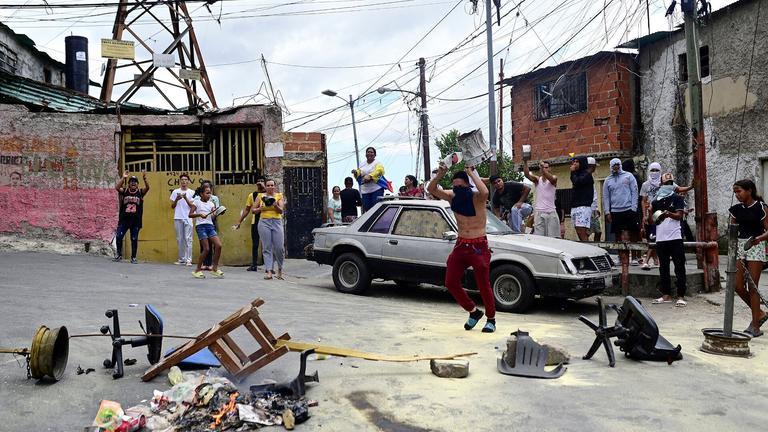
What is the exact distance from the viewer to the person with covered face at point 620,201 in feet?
31.1

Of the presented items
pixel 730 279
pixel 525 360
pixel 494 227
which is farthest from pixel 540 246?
pixel 525 360

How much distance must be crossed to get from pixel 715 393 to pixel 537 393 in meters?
1.31

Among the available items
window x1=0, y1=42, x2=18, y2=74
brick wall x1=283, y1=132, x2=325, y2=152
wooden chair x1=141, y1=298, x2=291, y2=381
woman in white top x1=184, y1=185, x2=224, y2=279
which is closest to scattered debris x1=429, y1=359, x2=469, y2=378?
wooden chair x1=141, y1=298, x2=291, y2=381

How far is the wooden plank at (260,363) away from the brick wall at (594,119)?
1728 centimetres

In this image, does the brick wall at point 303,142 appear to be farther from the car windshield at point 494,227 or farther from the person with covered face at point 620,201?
the person with covered face at point 620,201

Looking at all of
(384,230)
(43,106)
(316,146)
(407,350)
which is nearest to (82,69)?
(43,106)

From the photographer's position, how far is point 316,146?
16.0m

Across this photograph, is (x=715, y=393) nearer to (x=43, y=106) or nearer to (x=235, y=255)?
(x=235, y=255)

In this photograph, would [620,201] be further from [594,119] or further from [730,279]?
[594,119]

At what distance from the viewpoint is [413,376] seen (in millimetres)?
4730

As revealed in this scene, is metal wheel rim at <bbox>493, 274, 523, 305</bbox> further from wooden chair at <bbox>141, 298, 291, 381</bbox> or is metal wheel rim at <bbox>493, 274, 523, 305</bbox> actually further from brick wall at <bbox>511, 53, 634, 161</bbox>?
brick wall at <bbox>511, 53, 634, 161</bbox>

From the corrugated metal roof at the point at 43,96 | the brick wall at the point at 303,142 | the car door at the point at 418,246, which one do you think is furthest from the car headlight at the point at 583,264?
the corrugated metal roof at the point at 43,96

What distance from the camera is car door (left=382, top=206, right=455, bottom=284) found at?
28.8ft

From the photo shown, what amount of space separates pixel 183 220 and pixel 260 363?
8232 millimetres
